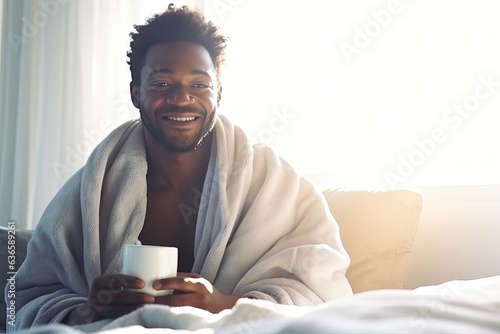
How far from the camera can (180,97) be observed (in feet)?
5.40

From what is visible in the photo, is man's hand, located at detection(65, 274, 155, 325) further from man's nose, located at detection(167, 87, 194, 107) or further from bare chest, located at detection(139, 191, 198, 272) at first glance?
man's nose, located at detection(167, 87, 194, 107)

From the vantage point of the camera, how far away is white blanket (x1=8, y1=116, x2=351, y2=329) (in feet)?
4.75

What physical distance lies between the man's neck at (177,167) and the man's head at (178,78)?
3 centimetres

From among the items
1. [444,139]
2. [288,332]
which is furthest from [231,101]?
[288,332]

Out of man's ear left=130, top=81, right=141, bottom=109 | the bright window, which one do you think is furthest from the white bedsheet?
the bright window

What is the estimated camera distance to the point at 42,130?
3.15 meters

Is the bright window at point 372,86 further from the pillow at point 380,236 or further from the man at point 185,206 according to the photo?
the man at point 185,206

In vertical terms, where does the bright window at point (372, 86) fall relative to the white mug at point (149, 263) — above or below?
above

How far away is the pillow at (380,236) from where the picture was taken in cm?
175

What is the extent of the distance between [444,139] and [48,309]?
1.30 meters

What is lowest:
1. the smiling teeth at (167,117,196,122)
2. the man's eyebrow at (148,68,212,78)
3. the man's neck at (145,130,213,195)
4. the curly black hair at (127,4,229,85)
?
the man's neck at (145,130,213,195)

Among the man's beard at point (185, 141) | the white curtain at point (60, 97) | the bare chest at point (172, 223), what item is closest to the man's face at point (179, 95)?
the man's beard at point (185, 141)

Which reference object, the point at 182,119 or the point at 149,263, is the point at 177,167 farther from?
the point at 149,263

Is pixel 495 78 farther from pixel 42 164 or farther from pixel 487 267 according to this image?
pixel 42 164
